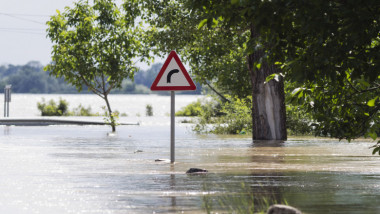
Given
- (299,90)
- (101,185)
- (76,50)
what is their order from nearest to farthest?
(299,90) → (101,185) → (76,50)

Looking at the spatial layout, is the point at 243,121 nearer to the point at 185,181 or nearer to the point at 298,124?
the point at 298,124

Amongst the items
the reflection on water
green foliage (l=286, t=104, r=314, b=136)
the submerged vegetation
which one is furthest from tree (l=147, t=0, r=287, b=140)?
the reflection on water

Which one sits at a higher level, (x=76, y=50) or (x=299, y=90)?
(x=76, y=50)

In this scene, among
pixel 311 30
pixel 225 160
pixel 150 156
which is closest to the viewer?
pixel 311 30

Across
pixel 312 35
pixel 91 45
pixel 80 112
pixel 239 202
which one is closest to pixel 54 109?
pixel 80 112

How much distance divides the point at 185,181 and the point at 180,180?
151mm

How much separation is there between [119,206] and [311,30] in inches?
109

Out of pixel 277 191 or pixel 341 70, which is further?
pixel 277 191

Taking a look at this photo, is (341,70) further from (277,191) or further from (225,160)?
(225,160)

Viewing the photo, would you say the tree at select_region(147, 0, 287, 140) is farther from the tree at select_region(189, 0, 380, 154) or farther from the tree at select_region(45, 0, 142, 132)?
the tree at select_region(189, 0, 380, 154)

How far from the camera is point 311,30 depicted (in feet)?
24.5

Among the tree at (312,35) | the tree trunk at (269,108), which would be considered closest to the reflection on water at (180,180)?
the tree at (312,35)

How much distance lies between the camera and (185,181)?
10.9 m

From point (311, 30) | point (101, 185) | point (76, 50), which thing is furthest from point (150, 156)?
point (76, 50)
